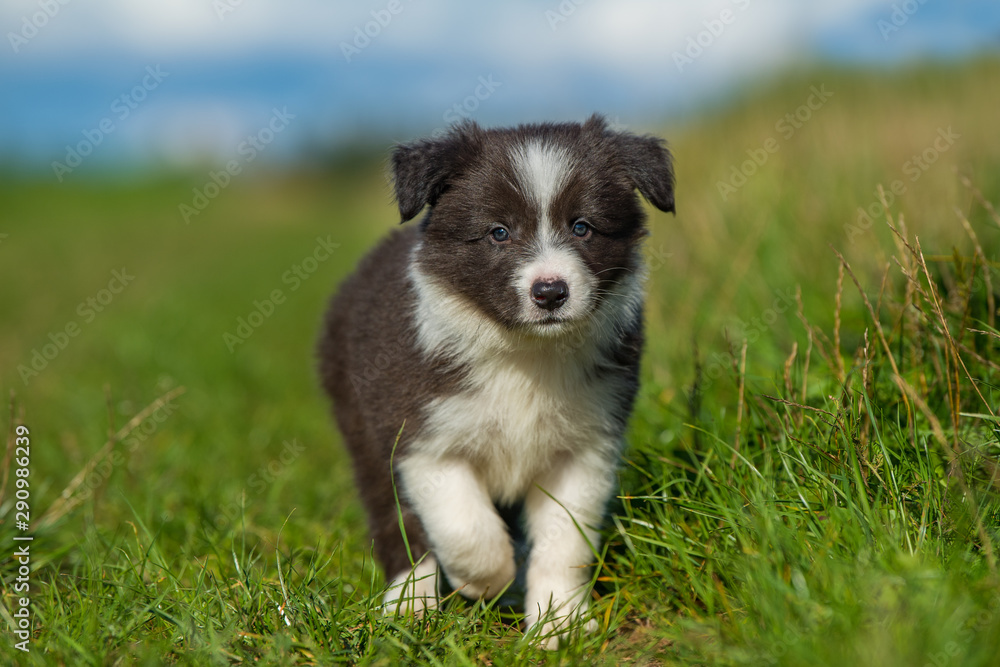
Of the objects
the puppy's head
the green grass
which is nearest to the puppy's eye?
the puppy's head

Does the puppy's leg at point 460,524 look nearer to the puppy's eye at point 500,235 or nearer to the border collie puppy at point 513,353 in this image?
the border collie puppy at point 513,353

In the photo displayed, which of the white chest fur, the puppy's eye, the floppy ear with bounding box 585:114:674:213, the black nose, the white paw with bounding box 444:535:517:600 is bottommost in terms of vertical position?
the white paw with bounding box 444:535:517:600

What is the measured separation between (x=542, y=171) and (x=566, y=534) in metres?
1.33

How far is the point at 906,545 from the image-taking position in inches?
98.2

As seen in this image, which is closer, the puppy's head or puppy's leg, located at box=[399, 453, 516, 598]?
the puppy's head

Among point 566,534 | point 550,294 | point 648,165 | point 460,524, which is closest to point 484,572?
point 460,524

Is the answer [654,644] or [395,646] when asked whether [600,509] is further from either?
[395,646]

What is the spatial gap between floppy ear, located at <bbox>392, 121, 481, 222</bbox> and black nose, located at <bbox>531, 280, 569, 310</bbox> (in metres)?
0.63

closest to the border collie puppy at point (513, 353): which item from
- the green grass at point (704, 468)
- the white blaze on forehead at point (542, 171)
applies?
the white blaze on forehead at point (542, 171)

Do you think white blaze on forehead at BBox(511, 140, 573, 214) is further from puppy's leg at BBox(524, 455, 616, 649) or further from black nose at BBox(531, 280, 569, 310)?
puppy's leg at BBox(524, 455, 616, 649)

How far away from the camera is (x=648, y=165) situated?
10.7 feet

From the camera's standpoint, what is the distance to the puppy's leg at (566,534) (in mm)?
3076

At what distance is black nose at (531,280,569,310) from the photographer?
2848mm

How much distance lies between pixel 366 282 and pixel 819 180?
4852mm
